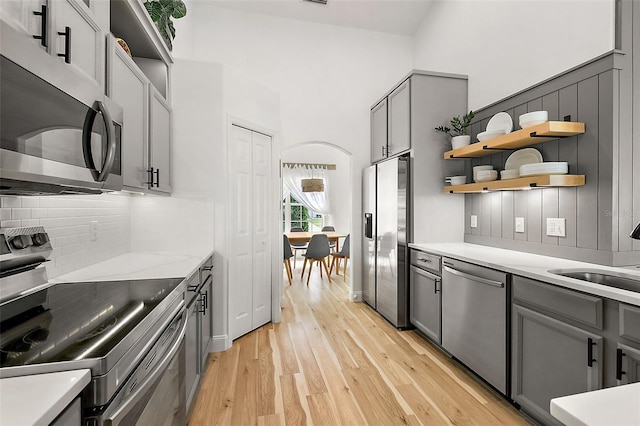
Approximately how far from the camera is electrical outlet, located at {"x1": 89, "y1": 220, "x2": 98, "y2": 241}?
2.07m

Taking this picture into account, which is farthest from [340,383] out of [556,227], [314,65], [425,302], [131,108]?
[314,65]

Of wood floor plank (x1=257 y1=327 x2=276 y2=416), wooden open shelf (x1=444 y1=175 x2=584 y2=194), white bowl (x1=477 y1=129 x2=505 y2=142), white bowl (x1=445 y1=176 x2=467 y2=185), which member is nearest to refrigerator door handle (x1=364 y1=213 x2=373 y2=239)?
white bowl (x1=445 y1=176 x2=467 y2=185)

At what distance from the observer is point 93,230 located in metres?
2.11

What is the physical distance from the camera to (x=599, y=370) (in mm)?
1540

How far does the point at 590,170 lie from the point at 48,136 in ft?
9.44

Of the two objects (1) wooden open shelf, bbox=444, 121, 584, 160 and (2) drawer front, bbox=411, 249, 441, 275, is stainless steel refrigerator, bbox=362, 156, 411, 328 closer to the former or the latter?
(2) drawer front, bbox=411, 249, 441, 275

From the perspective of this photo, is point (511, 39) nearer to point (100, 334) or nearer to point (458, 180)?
point (458, 180)

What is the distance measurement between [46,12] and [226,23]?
11.5ft

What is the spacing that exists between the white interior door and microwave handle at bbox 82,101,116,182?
175 cm

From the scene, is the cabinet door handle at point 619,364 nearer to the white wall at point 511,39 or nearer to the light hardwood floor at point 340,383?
the light hardwood floor at point 340,383

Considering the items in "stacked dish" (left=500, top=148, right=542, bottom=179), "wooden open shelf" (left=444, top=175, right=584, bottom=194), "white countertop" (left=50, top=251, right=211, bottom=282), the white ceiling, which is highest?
the white ceiling

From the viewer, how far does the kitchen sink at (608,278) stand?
1.79 meters

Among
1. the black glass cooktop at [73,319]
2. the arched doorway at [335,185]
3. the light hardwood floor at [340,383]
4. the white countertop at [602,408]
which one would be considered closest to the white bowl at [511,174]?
the light hardwood floor at [340,383]

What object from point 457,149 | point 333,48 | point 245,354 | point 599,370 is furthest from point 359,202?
point 599,370
